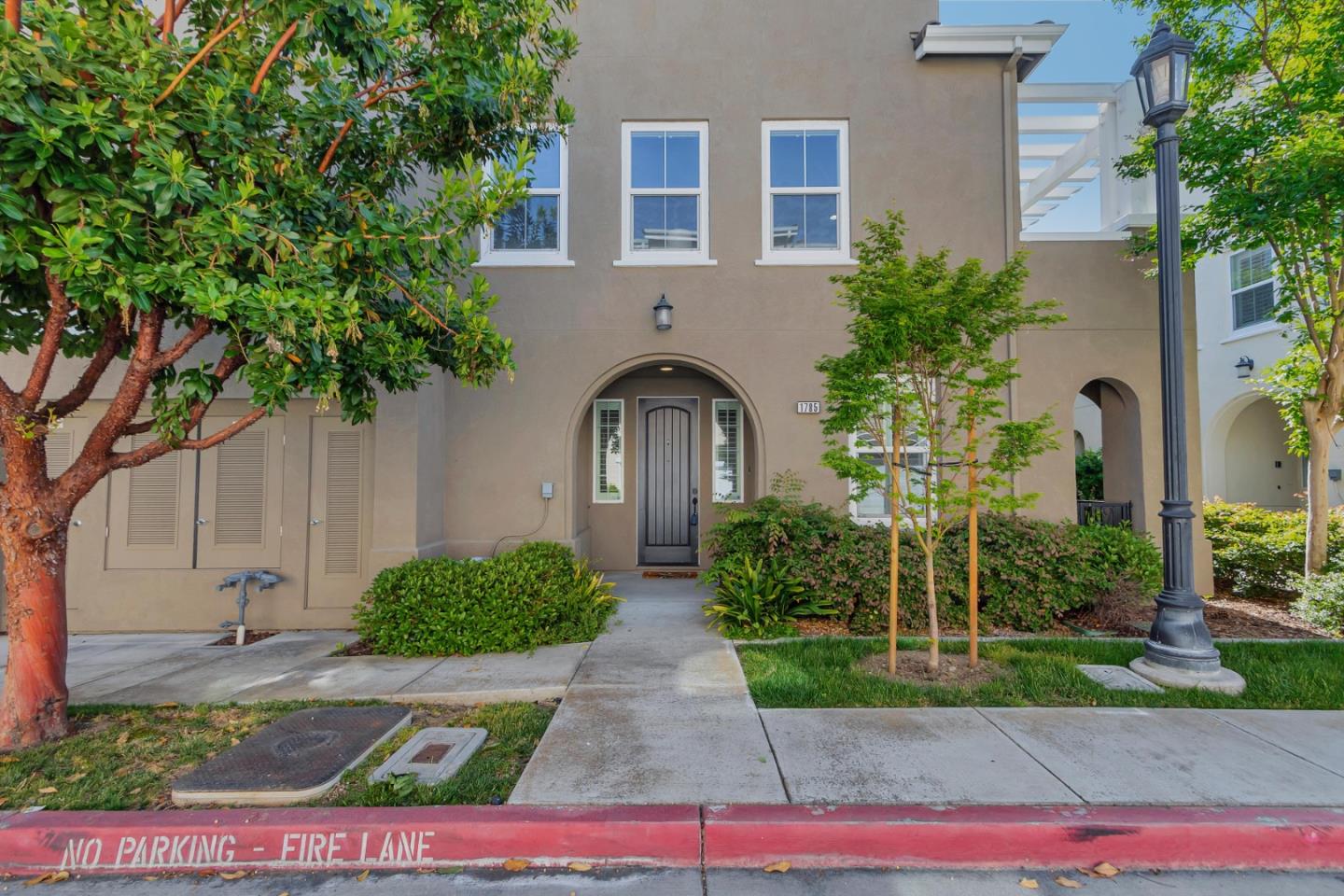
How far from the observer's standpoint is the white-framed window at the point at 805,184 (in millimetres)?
7711

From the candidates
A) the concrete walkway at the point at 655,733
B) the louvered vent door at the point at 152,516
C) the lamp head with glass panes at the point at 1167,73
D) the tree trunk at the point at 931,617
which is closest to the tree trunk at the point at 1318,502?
the lamp head with glass panes at the point at 1167,73

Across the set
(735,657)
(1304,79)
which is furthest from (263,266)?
(1304,79)

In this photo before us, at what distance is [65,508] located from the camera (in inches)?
160

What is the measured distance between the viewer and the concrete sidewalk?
4.72 m

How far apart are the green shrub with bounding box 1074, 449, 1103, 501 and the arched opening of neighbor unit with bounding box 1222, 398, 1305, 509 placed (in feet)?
13.2

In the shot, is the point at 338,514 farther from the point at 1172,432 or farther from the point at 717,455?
the point at 1172,432

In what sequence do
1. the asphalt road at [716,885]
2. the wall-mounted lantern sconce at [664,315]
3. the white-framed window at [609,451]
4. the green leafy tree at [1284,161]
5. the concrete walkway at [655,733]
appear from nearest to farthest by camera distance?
the asphalt road at [716,885] < the concrete walkway at [655,733] < the green leafy tree at [1284,161] < the wall-mounted lantern sconce at [664,315] < the white-framed window at [609,451]

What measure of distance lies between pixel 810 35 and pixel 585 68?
285 centimetres

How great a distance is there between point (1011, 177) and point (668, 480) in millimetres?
5956

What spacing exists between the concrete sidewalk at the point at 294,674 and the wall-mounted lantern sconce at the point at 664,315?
3807 mm

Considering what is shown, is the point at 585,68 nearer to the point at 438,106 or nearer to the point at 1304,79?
the point at 438,106

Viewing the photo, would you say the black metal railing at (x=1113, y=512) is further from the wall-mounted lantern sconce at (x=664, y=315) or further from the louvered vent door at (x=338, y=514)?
the louvered vent door at (x=338, y=514)

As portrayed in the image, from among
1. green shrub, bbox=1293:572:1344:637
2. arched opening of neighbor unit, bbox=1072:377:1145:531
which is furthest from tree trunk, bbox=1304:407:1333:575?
arched opening of neighbor unit, bbox=1072:377:1145:531

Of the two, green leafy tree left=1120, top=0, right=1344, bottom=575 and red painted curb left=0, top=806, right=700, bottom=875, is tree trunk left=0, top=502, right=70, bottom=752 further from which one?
green leafy tree left=1120, top=0, right=1344, bottom=575
